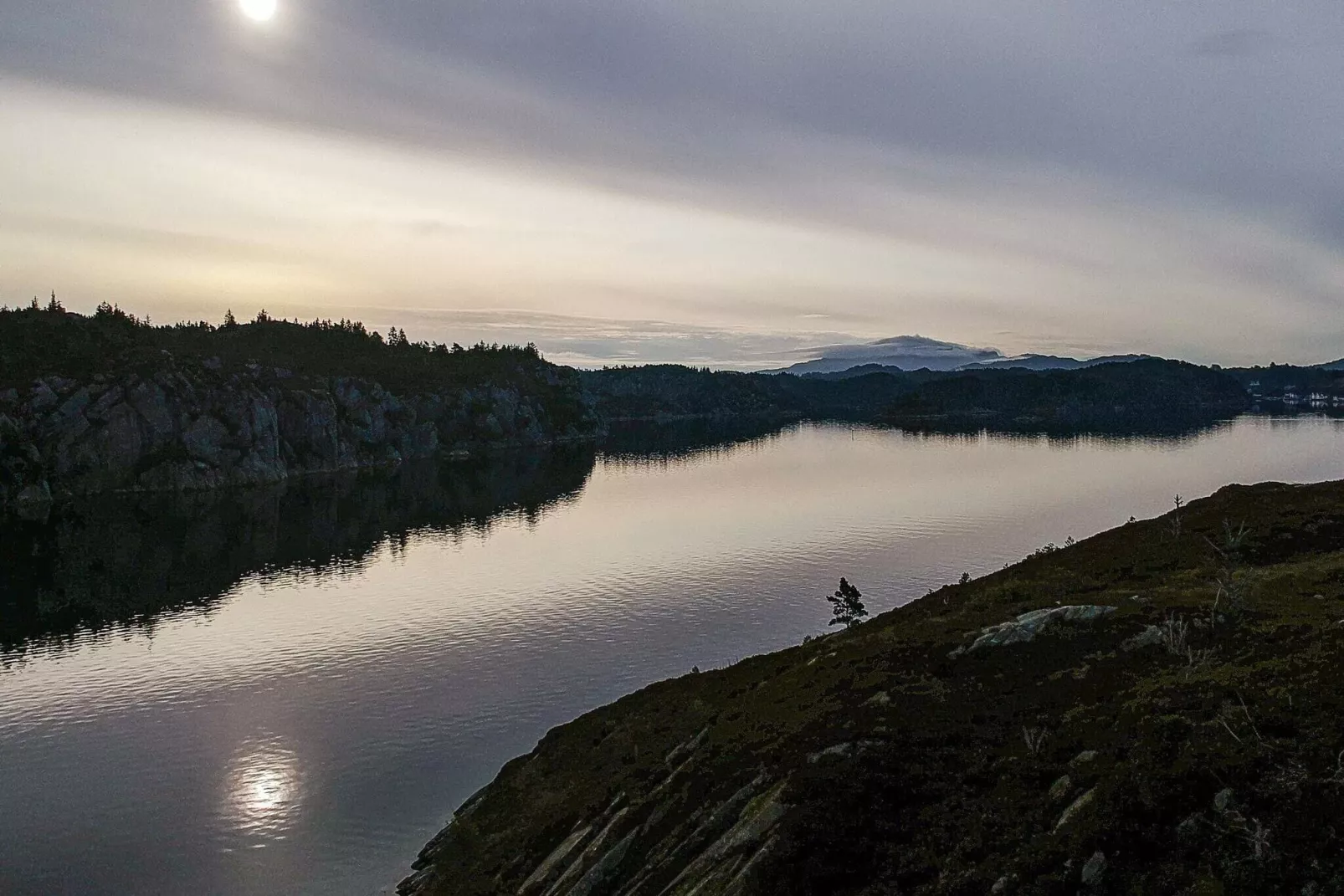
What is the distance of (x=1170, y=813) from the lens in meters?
19.5

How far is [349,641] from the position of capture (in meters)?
95.9

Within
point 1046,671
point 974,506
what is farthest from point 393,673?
point 974,506

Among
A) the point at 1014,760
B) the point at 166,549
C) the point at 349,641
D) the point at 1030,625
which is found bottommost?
the point at 349,641

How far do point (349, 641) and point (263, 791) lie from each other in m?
37.5

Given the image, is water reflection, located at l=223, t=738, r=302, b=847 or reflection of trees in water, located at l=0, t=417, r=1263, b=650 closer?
water reflection, located at l=223, t=738, r=302, b=847

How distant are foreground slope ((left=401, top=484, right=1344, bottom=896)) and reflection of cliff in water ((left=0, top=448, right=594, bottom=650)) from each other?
88277 millimetres

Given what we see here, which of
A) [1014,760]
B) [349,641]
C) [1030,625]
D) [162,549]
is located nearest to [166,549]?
[162,549]

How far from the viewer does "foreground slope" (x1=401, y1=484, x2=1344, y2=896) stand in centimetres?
1923

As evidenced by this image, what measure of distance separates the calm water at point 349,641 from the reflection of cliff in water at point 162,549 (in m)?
0.78

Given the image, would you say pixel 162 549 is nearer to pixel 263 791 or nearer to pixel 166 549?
pixel 166 549

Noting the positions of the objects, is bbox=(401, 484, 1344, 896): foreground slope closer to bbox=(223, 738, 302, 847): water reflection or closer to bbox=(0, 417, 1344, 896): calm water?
bbox=(223, 738, 302, 847): water reflection

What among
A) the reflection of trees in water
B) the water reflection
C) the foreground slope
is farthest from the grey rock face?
the reflection of trees in water

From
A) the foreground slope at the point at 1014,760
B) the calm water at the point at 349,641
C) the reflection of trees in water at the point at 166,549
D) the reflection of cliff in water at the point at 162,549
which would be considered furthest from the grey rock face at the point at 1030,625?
the reflection of cliff in water at the point at 162,549

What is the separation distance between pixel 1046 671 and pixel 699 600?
77.1 meters
